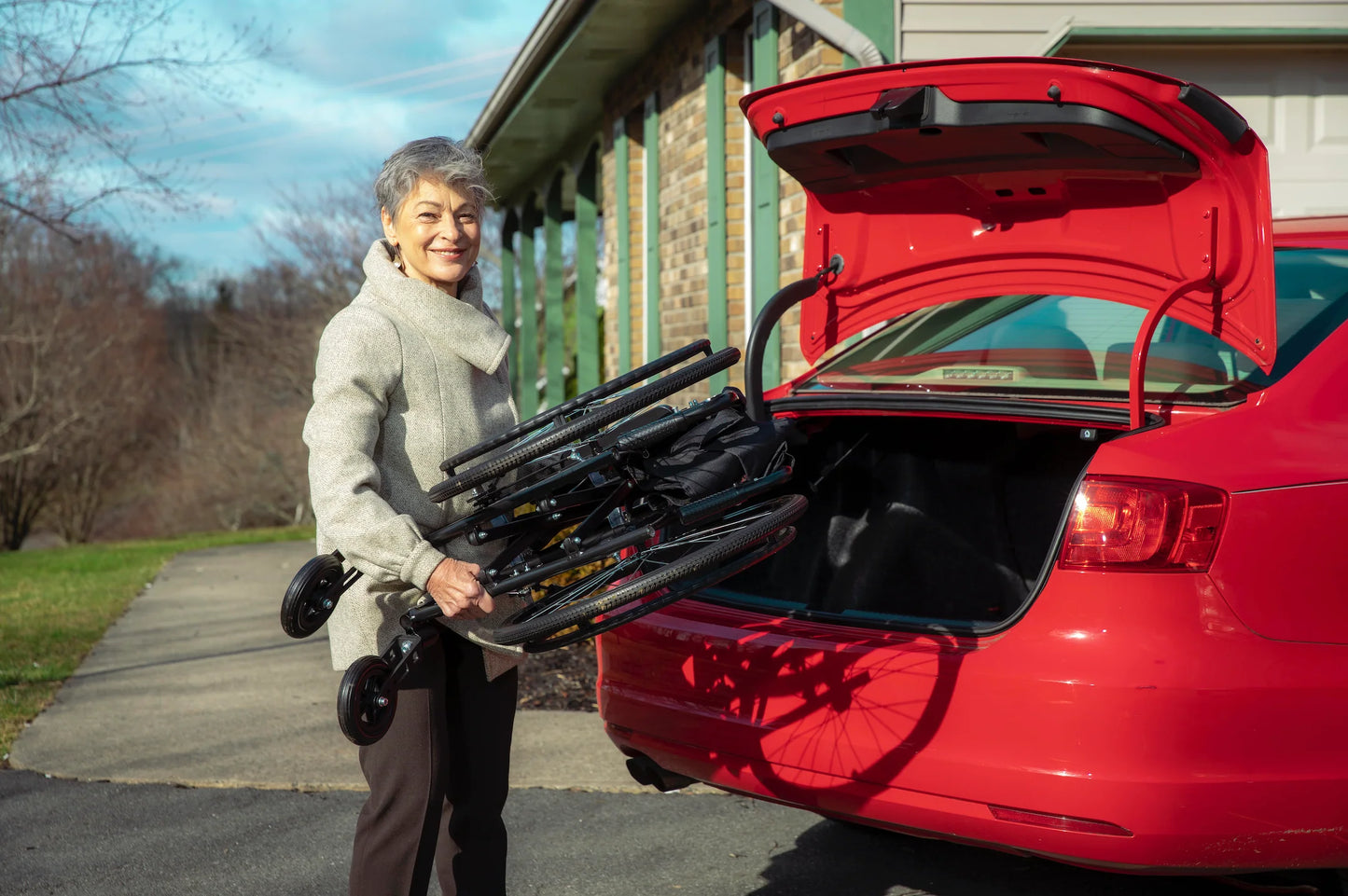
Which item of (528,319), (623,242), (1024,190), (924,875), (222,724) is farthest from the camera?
(528,319)

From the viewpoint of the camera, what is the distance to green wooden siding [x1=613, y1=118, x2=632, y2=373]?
10.6m

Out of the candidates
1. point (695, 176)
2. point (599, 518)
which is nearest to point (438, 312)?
point (599, 518)

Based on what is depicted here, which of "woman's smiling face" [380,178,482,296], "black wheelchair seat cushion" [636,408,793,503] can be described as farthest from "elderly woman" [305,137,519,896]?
"black wheelchair seat cushion" [636,408,793,503]

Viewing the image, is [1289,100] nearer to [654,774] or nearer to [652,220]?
[652,220]

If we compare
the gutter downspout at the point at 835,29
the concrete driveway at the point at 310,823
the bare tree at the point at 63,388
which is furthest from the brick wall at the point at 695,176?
the bare tree at the point at 63,388

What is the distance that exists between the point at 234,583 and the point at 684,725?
7.82 meters

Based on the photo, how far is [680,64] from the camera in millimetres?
9023

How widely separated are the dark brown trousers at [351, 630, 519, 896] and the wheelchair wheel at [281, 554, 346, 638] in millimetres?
228

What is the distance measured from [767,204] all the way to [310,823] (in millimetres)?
4270

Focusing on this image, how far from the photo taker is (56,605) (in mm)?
9172

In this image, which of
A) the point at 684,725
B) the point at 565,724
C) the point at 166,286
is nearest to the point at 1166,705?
the point at 684,725

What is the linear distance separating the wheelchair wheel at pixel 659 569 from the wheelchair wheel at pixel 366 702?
25 cm

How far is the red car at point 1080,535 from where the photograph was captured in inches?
98.9

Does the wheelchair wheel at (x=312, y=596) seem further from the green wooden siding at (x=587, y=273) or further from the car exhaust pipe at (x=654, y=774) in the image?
the green wooden siding at (x=587, y=273)
